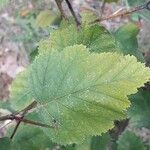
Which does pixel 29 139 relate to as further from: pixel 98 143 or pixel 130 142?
pixel 130 142

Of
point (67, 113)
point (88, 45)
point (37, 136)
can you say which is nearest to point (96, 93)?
point (67, 113)

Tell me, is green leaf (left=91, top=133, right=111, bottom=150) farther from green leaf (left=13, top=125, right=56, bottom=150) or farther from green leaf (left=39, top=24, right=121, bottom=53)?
green leaf (left=39, top=24, right=121, bottom=53)

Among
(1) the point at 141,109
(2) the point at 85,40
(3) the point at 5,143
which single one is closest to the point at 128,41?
(1) the point at 141,109

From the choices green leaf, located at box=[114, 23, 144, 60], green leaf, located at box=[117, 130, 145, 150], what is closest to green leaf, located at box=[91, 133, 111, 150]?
green leaf, located at box=[117, 130, 145, 150]

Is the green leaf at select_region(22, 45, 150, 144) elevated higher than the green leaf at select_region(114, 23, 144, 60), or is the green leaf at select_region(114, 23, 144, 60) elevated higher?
the green leaf at select_region(22, 45, 150, 144)

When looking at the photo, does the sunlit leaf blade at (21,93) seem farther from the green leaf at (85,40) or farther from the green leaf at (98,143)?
the green leaf at (98,143)

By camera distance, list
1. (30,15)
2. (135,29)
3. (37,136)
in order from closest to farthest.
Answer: (37,136)
(135,29)
(30,15)

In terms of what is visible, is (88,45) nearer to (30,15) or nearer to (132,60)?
(132,60)
